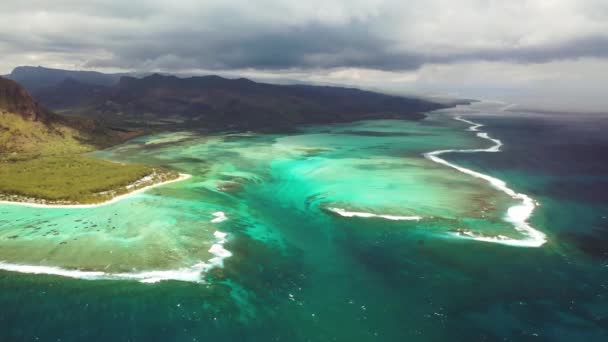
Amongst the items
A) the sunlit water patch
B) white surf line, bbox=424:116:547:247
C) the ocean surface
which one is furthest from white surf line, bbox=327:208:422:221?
white surf line, bbox=424:116:547:247

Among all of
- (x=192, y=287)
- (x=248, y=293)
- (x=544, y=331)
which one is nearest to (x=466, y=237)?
(x=544, y=331)

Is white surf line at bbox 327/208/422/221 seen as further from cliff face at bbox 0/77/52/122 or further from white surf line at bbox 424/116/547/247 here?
cliff face at bbox 0/77/52/122

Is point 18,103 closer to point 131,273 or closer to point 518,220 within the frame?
point 131,273

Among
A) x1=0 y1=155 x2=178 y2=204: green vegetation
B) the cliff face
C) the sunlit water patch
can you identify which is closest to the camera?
the sunlit water patch

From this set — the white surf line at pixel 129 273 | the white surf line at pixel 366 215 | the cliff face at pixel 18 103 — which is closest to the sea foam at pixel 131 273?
the white surf line at pixel 129 273

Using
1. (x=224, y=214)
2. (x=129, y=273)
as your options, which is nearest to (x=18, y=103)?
(x=224, y=214)

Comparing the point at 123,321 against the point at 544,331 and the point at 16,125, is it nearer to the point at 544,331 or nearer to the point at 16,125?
the point at 544,331
